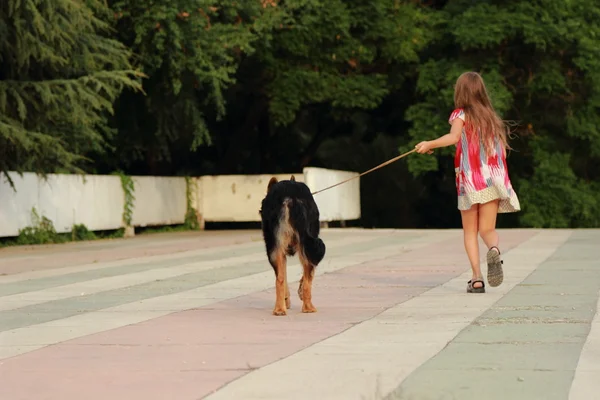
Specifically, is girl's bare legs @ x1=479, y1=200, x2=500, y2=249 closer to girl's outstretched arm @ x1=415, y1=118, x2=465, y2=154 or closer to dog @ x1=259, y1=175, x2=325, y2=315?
girl's outstretched arm @ x1=415, y1=118, x2=465, y2=154

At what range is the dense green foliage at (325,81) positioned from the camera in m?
30.3

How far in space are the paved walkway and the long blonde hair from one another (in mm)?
1535

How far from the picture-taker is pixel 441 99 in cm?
3719

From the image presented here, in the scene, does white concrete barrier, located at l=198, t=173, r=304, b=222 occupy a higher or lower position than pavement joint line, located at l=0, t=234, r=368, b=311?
higher

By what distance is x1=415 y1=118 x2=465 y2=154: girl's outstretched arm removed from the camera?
40.8 feet

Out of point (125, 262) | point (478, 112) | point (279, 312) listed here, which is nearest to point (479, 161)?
Answer: point (478, 112)

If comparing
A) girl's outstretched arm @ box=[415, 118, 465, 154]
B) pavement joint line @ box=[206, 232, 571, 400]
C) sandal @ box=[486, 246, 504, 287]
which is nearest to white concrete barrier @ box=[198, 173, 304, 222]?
pavement joint line @ box=[206, 232, 571, 400]

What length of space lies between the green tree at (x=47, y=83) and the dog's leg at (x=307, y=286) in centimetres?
1295

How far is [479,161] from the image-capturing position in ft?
42.2

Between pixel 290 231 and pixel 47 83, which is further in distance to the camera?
pixel 47 83

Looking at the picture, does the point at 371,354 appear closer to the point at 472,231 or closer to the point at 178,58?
the point at 472,231

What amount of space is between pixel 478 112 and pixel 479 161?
1.60ft

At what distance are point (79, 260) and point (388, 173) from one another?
28.5m

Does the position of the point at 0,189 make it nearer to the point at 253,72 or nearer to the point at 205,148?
the point at 253,72
